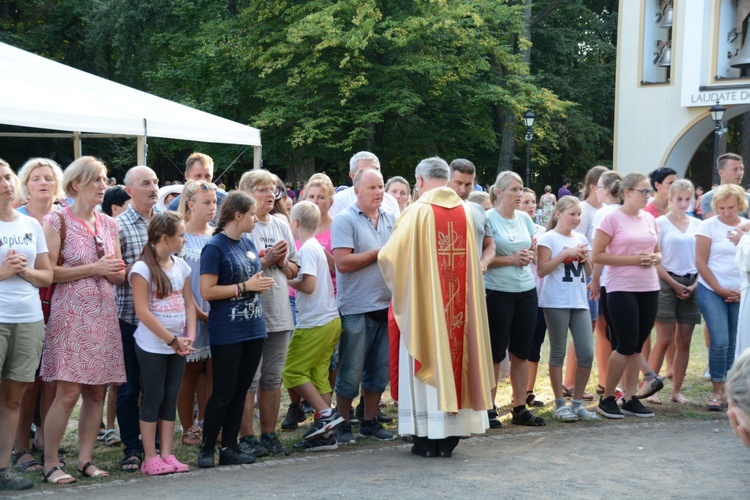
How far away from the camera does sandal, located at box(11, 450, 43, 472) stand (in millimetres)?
5918

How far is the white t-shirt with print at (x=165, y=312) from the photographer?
18.9ft

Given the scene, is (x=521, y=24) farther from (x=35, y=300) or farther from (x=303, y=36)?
(x=35, y=300)

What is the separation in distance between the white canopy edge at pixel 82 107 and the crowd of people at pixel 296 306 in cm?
319

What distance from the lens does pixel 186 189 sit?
6.66 metres

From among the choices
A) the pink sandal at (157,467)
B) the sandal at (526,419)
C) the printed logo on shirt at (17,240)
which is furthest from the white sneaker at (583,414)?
the printed logo on shirt at (17,240)

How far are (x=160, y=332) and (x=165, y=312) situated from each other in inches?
6.5

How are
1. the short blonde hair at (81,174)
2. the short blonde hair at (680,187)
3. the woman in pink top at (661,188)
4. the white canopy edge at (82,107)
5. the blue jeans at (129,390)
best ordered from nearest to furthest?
1. the short blonde hair at (81,174)
2. the blue jeans at (129,390)
3. the short blonde hair at (680,187)
4. the woman in pink top at (661,188)
5. the white canopy edge at (82,107)

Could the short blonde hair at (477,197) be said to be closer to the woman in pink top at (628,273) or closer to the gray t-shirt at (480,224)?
the gray t-shirt at (480,224)

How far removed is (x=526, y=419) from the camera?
Result: 24.2ft

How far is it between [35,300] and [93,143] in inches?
1273

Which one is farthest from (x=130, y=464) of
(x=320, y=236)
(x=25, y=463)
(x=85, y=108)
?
(x=85, y=108)

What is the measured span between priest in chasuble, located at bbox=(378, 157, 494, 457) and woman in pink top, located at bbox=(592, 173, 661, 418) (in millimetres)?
1692

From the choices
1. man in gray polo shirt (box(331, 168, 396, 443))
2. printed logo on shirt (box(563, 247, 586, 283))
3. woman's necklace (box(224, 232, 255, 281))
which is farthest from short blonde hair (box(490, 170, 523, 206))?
woman's necklace (box(224, 232, 255, 281))

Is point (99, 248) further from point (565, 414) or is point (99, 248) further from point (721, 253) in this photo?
point (721, 253)
